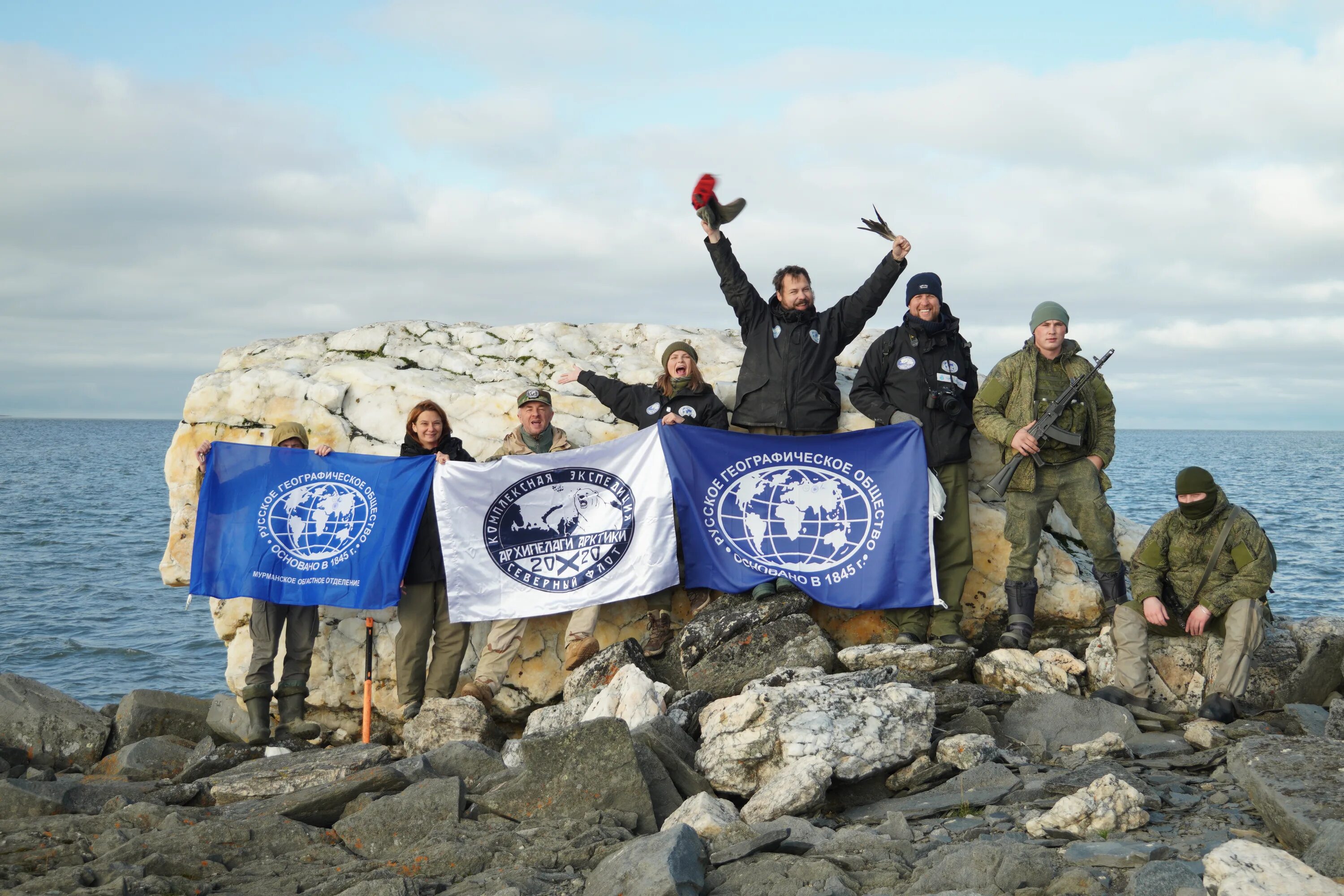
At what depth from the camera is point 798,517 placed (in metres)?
9.14

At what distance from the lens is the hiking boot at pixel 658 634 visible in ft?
30.7

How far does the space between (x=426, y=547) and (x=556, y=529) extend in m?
1.24

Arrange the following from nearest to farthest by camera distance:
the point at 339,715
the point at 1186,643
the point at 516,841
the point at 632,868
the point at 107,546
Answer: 1. the point at 632,868
2. the point at 516,841
3. the point at 1186,643
4. the point at 339,715
5. the point at 107,546

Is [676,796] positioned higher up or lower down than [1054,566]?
lower down

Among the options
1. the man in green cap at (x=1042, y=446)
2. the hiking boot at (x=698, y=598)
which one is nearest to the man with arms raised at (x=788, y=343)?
the hiking boot at (x=698, y=598)

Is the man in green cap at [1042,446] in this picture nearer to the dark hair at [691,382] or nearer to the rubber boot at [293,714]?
the dark hair at [691,382]

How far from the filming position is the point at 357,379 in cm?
1113

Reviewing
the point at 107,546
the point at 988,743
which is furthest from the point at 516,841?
the point at 107,546

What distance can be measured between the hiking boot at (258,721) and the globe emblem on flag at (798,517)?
4.50 meters

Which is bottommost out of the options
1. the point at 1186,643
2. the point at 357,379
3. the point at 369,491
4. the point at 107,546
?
the point at 107,546

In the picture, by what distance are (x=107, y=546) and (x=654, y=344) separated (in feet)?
86.1

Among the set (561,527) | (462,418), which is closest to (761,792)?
(561,527)

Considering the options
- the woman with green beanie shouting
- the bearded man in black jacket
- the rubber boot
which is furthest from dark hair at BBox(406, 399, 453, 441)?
the bearded man in black jacket

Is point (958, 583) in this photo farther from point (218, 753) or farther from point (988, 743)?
point (218, 753)
